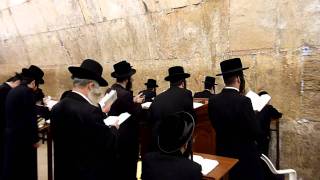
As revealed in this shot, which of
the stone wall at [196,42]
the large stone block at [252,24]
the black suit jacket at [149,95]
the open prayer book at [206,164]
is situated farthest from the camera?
the black suit jacket at [149,95]

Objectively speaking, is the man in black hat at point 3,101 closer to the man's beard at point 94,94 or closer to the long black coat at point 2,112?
the long black coat at point 2,112

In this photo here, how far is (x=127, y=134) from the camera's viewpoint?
484 cm

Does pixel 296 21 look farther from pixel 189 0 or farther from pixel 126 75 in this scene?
pixel 126 75

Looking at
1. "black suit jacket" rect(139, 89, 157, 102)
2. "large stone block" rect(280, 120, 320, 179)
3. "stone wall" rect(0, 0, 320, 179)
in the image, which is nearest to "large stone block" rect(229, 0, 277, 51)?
"stone wall" rect(0, 0, 320, 179)

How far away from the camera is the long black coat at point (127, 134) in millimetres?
4688

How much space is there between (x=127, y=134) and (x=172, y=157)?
2.37 meters

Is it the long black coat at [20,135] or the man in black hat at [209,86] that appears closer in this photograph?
the long black coat at [20,135]

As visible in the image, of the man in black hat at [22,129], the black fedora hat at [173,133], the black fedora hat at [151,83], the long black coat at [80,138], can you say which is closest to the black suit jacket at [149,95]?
the black fedora hat at [151,83]

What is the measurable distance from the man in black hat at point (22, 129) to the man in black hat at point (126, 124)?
1154 millimetres

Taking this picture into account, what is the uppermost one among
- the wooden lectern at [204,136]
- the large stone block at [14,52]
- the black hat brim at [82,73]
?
the large stone block at [14,52]

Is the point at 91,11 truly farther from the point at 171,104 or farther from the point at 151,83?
the point at 171,104

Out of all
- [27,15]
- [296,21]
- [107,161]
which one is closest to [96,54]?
[27,15]

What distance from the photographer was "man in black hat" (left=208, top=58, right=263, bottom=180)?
354 centimetres

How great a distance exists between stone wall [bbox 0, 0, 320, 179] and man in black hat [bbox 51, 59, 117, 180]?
380cm
